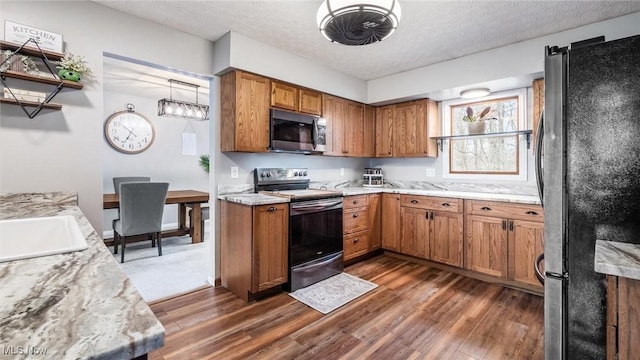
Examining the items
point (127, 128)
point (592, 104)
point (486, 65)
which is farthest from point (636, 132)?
point (127, 128)

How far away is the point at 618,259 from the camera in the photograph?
3.12ft

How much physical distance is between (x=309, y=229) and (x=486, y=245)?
72.9 inches

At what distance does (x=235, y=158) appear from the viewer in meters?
3.10

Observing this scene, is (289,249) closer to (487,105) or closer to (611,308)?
(611,308)

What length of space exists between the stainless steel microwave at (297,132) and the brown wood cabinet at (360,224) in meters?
0.76

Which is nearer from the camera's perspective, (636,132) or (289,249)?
(636,132)

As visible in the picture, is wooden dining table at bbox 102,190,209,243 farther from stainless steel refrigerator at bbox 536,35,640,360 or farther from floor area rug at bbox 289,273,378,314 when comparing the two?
stainless steel refrigerator at bbox 536,35,640,360

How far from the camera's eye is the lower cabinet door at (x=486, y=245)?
2908 mm

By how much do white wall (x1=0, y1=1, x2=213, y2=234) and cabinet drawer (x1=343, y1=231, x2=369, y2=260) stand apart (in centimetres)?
242

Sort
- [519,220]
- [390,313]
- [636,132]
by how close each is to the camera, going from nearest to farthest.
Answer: [636,132]
[390,313]
[519,220]

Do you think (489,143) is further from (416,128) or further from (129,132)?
(129,132)

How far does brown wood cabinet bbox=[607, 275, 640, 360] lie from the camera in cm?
90

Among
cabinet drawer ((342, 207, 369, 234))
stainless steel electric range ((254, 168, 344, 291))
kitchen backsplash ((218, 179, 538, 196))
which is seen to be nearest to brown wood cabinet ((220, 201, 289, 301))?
stainless steel electric range ((254, 168, 344, 291))

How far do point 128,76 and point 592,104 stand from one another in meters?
4.75
